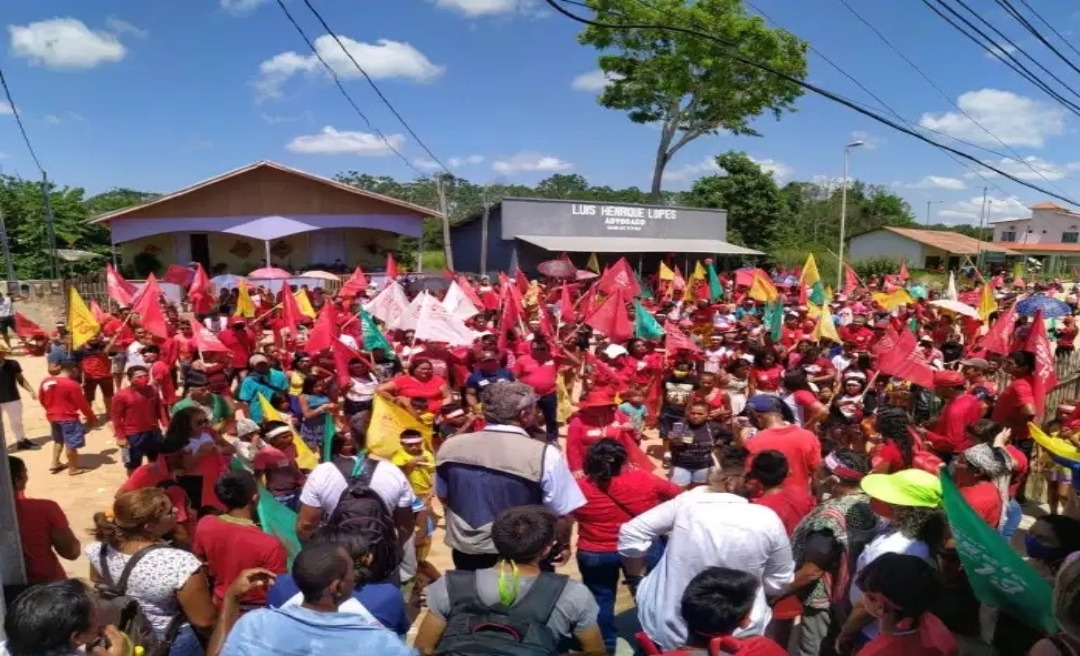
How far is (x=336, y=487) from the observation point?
12.4 ft

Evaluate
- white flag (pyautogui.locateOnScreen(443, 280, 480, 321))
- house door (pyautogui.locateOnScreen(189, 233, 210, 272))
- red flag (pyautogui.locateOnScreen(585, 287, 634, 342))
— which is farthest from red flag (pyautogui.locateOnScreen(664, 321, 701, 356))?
house door (pyautogui.locateOnScreen(189, 233, 210, 272))

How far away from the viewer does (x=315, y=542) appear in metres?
2.59

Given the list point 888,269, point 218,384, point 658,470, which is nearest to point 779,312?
point 658,470

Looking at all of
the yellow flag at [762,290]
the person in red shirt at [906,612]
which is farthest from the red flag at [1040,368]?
the yellow flag at [762,290]

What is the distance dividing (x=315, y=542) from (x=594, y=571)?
1722 millimetres

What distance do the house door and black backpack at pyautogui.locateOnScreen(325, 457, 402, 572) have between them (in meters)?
26.6

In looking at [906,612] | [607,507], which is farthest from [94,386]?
[906,612]

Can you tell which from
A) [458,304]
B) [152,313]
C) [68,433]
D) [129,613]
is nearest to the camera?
[129,613]

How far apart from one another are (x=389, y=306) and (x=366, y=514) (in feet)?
24.1

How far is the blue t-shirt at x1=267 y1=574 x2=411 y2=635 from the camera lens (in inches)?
109

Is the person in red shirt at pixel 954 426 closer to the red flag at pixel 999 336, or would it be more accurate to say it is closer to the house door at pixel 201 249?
the red flag at pixel 999 336

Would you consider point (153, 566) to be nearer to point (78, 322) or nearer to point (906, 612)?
point (906, 612)

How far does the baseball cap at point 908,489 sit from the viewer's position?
306cm

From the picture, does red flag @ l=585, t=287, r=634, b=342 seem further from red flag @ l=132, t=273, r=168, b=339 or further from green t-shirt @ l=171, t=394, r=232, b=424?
red flag @ l=132, t=273, r=168, b=339
